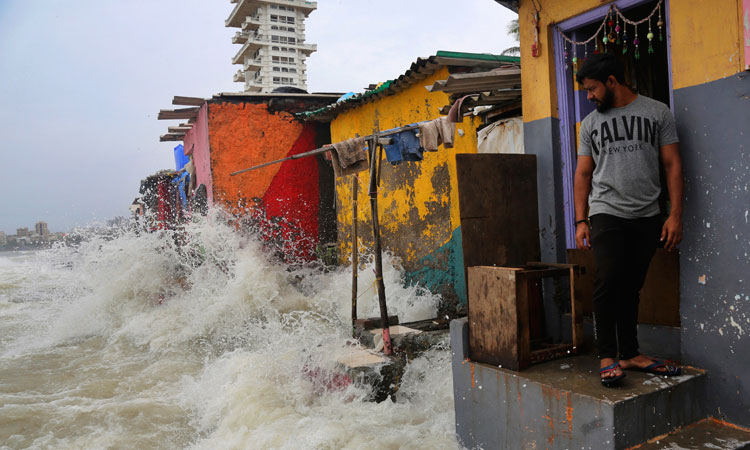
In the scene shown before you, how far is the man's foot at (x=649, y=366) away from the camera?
3299 mm

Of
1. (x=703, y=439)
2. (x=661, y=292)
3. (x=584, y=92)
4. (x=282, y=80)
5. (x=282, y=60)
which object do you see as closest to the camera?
(x=703, y=439)

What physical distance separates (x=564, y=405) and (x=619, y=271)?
915 mm

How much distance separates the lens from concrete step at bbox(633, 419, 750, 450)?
9.73ft

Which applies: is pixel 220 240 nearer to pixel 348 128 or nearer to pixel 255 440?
pixel 348 128

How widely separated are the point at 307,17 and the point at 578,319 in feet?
208

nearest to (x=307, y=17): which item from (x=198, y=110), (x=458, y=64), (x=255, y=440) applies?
(x=198, y=110)

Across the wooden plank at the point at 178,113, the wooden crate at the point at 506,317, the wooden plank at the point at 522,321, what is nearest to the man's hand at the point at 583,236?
the wooden crate at the point at 506,317

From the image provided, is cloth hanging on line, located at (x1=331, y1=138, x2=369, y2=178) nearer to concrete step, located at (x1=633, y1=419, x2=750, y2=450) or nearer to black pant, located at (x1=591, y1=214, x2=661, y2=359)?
black pant, located at (x1=591, y1=214, x2=661, y2=359)

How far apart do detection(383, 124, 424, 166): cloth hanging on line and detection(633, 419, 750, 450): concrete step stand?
3658 millimetres

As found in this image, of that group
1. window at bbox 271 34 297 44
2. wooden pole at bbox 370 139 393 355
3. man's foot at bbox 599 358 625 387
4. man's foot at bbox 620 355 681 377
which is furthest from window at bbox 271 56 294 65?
man's foot at bbox 599 358 625 387

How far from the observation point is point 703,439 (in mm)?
3076

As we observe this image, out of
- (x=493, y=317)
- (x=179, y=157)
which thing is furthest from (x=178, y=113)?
(x=493, y=317)

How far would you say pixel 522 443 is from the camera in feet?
11.4

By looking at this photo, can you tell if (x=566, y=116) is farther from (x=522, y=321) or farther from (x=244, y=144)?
(x=244, y=144)
